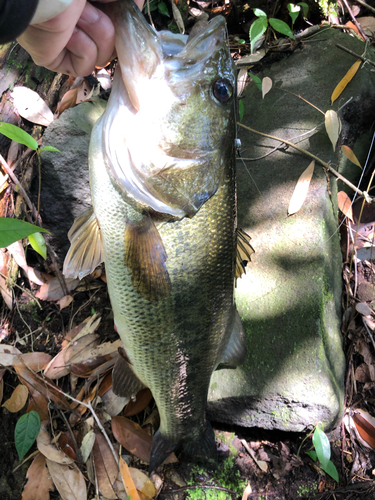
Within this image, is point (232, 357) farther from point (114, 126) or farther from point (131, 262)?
point (114, 126)

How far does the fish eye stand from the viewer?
4.13 ft

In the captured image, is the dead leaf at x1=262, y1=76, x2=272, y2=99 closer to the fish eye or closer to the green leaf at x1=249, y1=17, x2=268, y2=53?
the green leaf at x1=249, y1=17, x2=268, y2=53

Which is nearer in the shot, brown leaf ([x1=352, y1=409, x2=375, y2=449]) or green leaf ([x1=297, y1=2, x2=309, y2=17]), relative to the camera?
brown leaf ([x1=352, y1=409, x2=375, y2=449])

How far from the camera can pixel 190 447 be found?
76.2 inches

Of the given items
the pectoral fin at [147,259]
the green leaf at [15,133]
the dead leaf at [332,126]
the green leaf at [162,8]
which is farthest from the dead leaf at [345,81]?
the green leaf at [15,133]

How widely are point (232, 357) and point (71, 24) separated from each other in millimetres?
1577

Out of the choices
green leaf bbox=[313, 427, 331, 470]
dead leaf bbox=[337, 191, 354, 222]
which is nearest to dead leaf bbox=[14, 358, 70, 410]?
green leaf bbox=[313, 427, 331, 470]

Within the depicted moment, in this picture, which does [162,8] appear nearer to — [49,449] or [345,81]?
[345,81]

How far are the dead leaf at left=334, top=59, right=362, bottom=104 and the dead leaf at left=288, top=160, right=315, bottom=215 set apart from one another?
23.7 inches

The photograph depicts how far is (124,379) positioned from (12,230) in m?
1.11

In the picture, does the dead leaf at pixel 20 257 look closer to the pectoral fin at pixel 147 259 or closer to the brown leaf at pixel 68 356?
the brown leaf at pixel 68 356

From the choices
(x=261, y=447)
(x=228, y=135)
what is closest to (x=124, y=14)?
(x=228, y=135)

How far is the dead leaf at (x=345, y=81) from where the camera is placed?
2531 mm

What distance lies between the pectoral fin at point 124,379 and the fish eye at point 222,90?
136 cm
